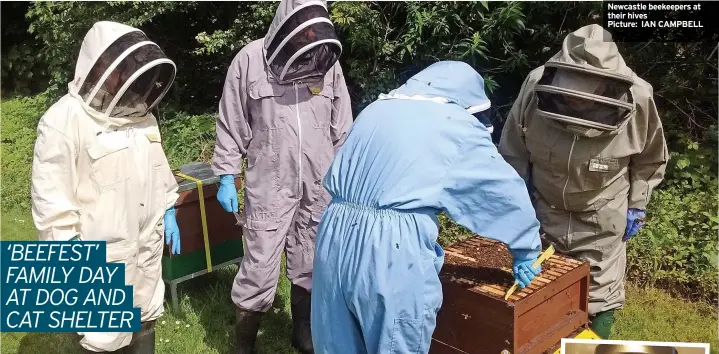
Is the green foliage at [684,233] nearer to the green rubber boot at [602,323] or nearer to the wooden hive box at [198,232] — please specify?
the green rubber boot at [602,323]

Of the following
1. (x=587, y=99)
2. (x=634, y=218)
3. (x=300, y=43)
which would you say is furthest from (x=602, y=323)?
(x=300, y=43)

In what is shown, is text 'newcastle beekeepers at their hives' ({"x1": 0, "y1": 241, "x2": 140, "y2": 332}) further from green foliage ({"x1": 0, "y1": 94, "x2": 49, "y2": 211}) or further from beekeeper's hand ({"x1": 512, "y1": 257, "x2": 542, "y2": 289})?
green foliage ({"x1": 0, "y1": 94, "x2": 49, "y2": 211})

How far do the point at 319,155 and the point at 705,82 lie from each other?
11.5 ft

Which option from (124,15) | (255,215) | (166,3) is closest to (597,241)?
(255,215)

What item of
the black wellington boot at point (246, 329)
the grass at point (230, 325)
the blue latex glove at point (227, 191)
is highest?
the blue latex glove at point (227, 191)

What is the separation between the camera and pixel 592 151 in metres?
2.76

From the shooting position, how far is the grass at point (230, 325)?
3.71 metres

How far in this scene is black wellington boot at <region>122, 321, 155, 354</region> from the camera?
2.99 m

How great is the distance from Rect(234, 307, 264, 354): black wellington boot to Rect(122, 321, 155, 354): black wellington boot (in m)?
0.49

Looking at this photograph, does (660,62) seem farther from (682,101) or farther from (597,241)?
(597,241)

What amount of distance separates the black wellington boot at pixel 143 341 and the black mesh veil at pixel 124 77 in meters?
1.01

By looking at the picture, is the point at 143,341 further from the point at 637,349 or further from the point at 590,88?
the point at 590,88

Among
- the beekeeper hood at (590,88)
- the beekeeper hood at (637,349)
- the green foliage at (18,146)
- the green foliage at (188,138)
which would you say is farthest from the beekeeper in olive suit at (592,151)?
the green foliage at (18,146)

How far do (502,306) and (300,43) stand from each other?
1629mm
